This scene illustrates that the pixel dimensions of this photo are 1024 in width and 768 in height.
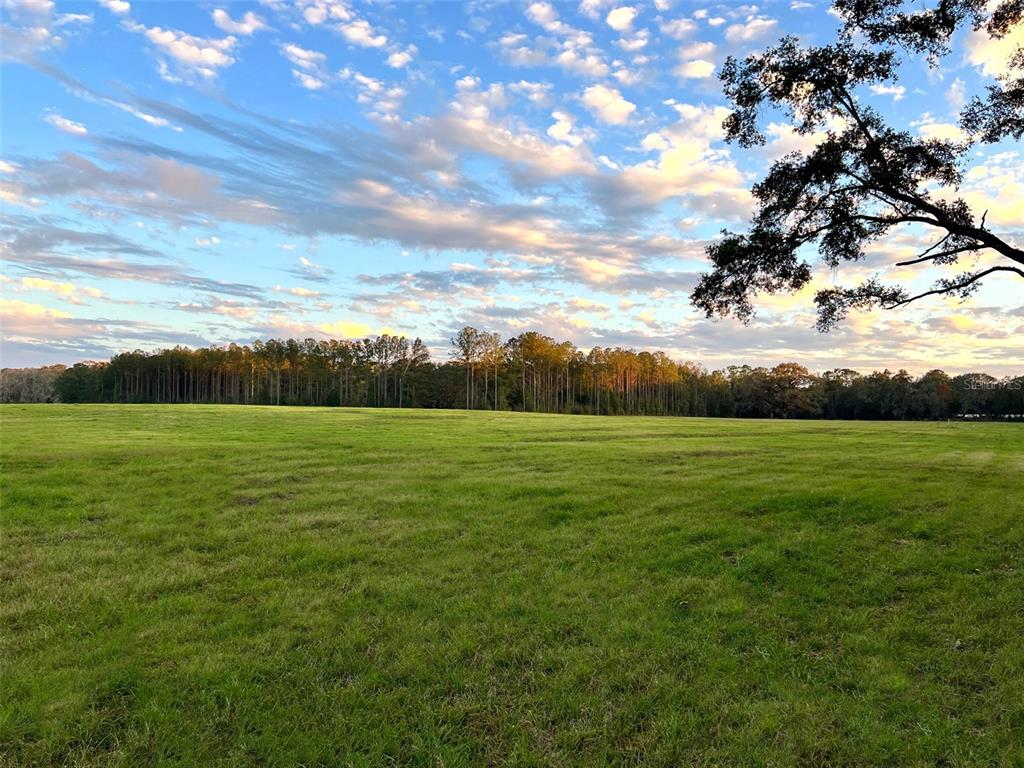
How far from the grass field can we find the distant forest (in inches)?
3446

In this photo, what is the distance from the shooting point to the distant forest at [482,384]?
10162cm

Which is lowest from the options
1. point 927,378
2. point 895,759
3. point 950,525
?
point 895,759

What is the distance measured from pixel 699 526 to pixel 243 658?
7.65 m

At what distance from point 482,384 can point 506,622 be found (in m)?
97.1

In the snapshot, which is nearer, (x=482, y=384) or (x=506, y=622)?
(x=506, y=622)

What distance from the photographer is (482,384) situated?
4082 inches

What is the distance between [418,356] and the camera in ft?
376

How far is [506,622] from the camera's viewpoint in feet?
22.3

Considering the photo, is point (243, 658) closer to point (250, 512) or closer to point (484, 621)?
point (484, 621)

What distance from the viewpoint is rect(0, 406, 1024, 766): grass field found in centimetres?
488

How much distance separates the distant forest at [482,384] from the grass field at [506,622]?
87.5m

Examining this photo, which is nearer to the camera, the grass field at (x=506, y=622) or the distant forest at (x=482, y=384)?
the grass field at (x=506, y=622)

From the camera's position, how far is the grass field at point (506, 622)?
4879 millimetres

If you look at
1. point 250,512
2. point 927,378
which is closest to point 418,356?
point 927,378
